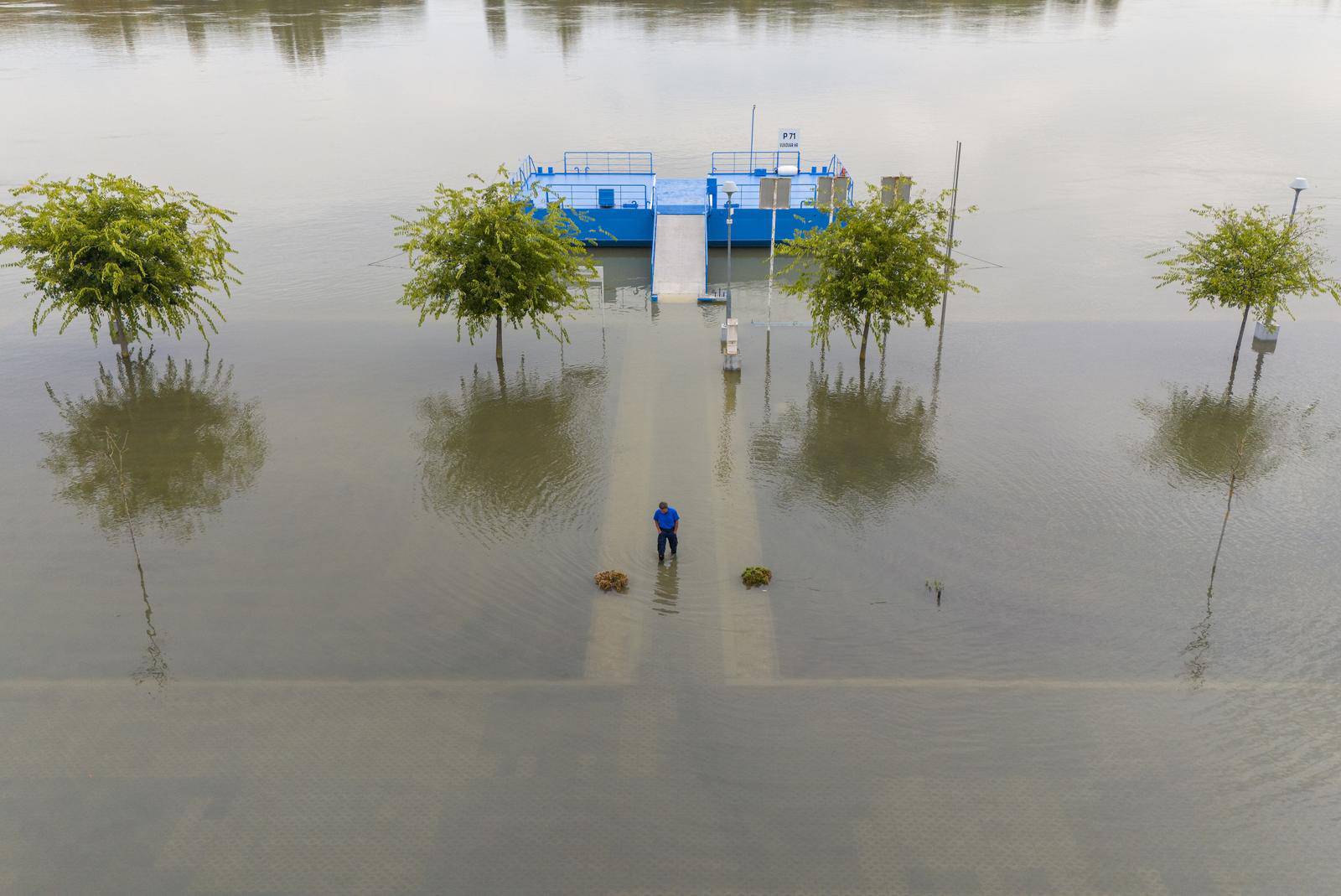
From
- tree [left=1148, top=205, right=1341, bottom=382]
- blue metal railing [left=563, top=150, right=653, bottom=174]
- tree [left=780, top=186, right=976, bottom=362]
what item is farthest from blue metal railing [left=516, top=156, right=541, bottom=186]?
tree [left=1148, top=205, right=1341, bottom=382]

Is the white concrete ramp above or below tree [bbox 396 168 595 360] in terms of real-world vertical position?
below

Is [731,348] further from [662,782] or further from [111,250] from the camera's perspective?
[111,250]

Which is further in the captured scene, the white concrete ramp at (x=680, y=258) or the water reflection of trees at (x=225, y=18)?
the water reflection of trees at (x=225, y=18)

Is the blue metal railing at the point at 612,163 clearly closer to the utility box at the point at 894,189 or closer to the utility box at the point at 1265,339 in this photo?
the utility box at the point at 894,189

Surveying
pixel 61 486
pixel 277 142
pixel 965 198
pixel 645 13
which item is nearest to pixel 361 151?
pixel 277 142

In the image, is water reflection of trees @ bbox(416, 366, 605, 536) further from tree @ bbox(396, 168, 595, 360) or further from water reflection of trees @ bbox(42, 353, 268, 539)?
water reflection of trees @ bbox(42, 353, 268, 539)

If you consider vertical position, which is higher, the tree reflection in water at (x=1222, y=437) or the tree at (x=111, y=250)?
the tree at (x=111, y=250)

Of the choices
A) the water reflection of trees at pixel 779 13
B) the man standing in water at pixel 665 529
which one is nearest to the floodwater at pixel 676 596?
the man standing in water at pixel 665 529

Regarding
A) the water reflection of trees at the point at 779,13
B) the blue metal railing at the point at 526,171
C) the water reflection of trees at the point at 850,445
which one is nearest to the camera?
the water reflection of trees at the point at 850,445
